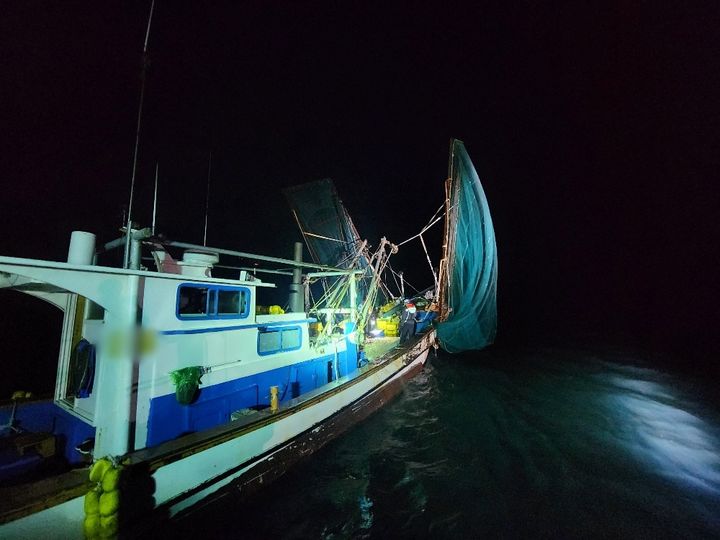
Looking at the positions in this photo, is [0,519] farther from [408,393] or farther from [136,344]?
[408,393]

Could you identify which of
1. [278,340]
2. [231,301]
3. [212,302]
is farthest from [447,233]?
[212,302]

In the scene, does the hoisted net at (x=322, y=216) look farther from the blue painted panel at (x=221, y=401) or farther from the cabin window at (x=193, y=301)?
the cabin window at (x=193, y=301)

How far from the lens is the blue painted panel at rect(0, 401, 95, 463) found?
5.50 meters

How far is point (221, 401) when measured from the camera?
6.20 metres

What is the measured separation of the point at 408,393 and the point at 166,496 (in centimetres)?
938

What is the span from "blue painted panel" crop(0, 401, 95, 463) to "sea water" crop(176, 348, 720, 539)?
8.35 feet

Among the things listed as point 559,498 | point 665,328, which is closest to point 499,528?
point 559,498

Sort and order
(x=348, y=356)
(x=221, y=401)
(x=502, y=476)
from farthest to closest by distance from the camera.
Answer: (x=348, y=356), (x=502, y=476), (x=221, y=401)

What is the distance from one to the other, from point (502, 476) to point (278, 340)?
6.17 meters

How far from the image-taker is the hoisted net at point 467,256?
1420 centimetres

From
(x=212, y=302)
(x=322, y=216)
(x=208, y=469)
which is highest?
(x=322, y=216)

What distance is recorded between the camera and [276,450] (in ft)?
20.8

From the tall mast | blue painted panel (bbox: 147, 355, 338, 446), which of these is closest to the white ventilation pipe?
blue painted panel (bbox: 147, 355, 338, 446)

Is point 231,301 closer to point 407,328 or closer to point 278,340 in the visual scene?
point 278,340
